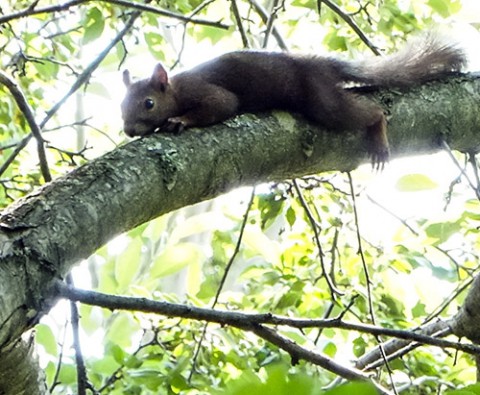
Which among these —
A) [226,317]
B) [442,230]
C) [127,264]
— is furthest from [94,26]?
[226,317]

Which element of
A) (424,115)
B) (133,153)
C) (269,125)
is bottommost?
(133,153)

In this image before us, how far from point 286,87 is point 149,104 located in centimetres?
57

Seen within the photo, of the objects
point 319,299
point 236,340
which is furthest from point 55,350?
point 319,299

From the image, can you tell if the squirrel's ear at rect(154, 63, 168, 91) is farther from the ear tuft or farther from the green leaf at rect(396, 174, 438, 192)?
the green leaf at rect(396, 174, 438, 192)

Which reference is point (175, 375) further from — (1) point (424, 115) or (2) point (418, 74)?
(2) point (418, 74)

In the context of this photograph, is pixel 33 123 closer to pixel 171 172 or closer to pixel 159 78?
pixel 171 172

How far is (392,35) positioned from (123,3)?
1.29 meters

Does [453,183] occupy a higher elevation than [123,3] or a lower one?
lower

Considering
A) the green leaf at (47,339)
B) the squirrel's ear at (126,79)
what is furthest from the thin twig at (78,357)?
the squirrel's ear at (126,79)

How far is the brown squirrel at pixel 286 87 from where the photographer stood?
2.26 metres

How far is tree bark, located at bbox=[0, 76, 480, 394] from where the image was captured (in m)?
1.34

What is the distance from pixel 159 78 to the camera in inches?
119

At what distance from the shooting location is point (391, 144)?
2227 millimetres

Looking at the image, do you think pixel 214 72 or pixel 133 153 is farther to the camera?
pixel 214 72
